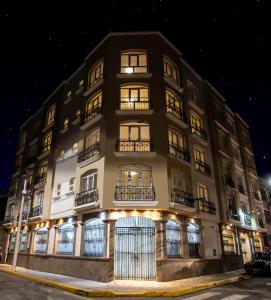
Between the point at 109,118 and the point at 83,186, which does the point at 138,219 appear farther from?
the point at 109,118

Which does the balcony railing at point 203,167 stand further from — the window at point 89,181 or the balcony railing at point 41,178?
the balcony railing at point 41,178

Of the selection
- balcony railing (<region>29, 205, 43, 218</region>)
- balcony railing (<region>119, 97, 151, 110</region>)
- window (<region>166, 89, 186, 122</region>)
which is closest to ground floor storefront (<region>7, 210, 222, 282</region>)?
balcony railing (<region>29, 205, 43, 218</region>)

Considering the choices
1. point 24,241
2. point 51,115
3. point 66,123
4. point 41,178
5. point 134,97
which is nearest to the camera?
point 134,97

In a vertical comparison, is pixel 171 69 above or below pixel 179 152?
above

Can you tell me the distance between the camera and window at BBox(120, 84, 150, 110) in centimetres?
1844

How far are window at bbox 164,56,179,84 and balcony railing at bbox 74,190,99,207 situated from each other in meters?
10.9

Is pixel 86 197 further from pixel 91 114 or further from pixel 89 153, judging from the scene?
pixel 91 114

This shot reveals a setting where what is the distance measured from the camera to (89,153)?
18.5 metres

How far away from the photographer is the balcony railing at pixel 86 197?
53.7ft

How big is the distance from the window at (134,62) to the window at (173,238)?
37.4ft

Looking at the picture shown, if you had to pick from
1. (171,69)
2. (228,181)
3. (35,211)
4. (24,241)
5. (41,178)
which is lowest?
(24,241)

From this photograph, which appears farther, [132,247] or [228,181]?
[228,181]

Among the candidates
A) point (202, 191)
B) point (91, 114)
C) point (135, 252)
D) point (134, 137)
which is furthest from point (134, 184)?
point (202, 191)

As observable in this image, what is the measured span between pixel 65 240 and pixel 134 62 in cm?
1465
